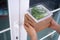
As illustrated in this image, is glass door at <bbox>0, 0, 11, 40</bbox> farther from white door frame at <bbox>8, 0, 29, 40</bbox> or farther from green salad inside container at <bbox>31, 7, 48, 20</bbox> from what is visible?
green salad inside container at <bbox>31, 7, 48, 20</bbox>

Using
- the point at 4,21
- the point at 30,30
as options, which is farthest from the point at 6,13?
the point at 30,30

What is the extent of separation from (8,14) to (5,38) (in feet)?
0.81

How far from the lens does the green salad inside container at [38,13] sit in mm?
822

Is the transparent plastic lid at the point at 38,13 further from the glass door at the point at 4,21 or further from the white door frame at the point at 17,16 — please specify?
the glass door at the point at 4,21

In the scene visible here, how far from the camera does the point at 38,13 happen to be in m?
0.84

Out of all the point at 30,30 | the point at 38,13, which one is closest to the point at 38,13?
the point at 38,13

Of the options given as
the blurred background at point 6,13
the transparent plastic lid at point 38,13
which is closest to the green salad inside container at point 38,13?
the transparent plastic lid at point 38,13

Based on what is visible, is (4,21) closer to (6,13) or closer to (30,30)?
(6,13)

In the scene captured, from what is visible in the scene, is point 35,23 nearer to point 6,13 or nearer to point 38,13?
point 38,13

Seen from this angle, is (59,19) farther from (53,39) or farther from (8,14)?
(8,14)

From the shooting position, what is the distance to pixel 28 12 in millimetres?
841

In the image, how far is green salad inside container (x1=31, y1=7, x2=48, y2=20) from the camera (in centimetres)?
82

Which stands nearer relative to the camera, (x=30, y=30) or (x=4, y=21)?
(x=30, y=30)

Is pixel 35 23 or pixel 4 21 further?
pixel 4 21
